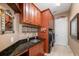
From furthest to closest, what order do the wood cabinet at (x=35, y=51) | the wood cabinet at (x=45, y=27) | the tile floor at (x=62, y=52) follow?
the wood cabinet at (x=45, y=27) < the tile floor at (x=62, y=52) < the wood cabinet at (x=35, y=51)

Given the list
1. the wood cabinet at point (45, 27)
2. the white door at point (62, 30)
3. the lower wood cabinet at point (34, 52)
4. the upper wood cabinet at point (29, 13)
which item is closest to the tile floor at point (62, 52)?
the white door at point (62, 30)

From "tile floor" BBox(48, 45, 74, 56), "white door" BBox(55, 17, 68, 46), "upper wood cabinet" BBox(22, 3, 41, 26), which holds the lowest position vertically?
"tile floor" BBox(48, 45, 74, 56)

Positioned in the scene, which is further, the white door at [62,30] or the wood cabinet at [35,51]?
the white door at [62,30]

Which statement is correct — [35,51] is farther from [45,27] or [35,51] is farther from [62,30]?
[45,27]

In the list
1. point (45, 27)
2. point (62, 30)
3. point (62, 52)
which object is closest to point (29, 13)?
point (62, 30)

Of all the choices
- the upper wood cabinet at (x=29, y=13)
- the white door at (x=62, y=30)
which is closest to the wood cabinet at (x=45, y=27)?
the upper wood cabinet at (x=29, y=13)

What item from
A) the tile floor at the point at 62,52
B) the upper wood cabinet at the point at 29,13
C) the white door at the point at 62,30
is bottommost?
the tile floor at the point at 62,52

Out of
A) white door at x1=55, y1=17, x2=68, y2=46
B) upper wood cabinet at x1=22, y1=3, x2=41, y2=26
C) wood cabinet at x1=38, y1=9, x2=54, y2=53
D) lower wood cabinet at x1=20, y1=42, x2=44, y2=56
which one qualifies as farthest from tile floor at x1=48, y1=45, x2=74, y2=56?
wood cabinet at x1=38, y1=9, x2=54, y2=53

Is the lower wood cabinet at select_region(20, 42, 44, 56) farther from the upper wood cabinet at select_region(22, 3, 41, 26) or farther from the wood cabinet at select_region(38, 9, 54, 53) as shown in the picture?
the wood cabinet at select_region(38, 9, 54, 53)

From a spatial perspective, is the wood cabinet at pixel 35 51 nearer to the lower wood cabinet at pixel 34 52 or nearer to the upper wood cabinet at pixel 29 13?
the lower wood cabinet at pixel 34 52

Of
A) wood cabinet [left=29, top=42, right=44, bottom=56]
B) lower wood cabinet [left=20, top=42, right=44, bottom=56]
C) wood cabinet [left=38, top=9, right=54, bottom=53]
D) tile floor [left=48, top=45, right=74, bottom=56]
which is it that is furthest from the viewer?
wood cabinet [left=38, top=9, right=54, bottom=53]

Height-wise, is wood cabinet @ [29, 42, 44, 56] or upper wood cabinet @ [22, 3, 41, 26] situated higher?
upper wood cabinet @ [22, 3, 41, 26]

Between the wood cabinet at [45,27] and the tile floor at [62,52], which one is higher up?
the wood cabinet at [45,27]

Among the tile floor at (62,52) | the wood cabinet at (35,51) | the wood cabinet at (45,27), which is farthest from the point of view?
the wood cabinet at (45,27)
